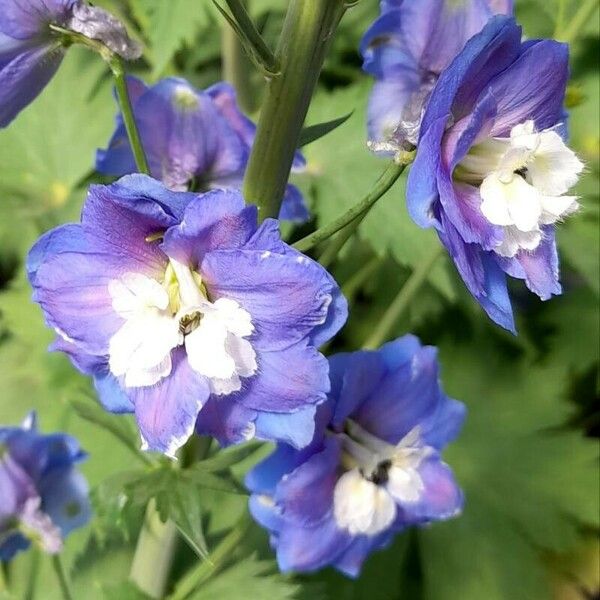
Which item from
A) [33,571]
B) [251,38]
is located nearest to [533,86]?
[251,38]

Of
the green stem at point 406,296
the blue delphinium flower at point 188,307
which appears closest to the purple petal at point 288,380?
the blue delphinium flower at point 188,307

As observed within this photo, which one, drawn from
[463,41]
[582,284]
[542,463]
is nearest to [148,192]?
[463,41]

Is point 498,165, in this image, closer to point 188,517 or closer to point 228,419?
point 228,419

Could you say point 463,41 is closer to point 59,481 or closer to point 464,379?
point 59,481

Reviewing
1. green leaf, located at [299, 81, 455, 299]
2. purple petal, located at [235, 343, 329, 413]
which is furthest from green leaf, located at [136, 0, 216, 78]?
purple petal, located at [235, 343, 329, 413]

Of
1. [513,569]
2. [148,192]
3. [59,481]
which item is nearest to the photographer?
[148,192]

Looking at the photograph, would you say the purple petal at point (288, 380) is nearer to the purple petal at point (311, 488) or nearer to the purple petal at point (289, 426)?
the purple petal at point (289, 426)
